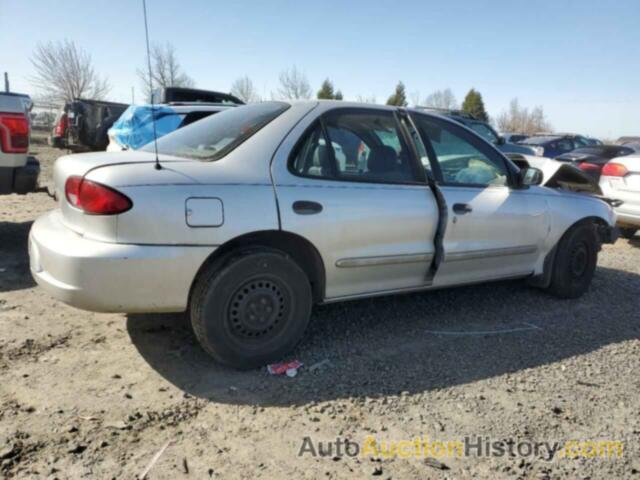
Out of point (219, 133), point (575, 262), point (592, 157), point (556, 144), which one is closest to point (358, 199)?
point (219, 133)

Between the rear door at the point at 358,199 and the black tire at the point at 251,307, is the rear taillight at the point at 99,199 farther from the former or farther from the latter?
the rear door at the point at 358,199

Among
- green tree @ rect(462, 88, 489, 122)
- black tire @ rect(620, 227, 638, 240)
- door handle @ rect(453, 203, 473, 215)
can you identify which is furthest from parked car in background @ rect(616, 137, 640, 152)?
green tree @ rect(462, 88, 489, 122)

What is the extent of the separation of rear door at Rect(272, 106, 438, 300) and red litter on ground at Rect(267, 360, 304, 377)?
49cm

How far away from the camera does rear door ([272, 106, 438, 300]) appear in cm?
299

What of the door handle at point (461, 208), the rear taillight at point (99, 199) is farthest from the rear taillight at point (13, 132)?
the door handle at point (461, 208)

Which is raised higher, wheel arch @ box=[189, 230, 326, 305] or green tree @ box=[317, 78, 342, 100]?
green tree @ box=[317, 78, 342, 100]

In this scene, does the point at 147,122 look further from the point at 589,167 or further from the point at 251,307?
the point at 589,167

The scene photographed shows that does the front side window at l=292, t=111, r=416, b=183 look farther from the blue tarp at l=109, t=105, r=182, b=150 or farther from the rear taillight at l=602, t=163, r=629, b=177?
the rear taillight at l=602, t=163, r=629, b=177

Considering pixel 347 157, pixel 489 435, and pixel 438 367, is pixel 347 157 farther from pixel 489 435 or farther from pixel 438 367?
pixel 489 435

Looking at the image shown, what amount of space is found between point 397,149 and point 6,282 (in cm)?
351

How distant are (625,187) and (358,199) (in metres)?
5.32

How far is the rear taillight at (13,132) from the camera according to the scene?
4.69m

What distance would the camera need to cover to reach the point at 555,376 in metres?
3.15

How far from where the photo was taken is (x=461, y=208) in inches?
141
